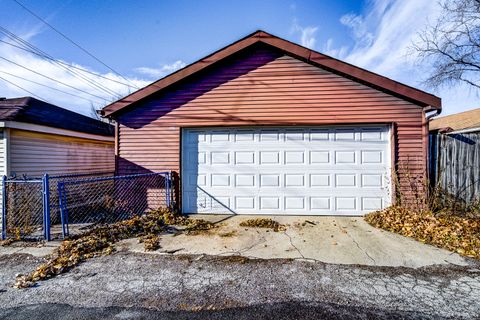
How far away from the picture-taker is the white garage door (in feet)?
22.5

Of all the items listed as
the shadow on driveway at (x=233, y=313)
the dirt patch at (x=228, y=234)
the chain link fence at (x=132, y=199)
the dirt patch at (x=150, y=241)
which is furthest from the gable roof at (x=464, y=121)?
the dirt patch at (x=150, y=241)

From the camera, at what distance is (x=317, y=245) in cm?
480

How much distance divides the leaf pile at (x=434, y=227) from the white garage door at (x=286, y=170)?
52cm

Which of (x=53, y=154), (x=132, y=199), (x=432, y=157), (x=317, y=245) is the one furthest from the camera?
(x=53, y=154)

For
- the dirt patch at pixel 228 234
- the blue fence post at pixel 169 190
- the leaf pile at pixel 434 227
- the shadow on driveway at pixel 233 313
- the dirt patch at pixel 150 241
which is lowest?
the shadow on driveway at pixel 233 313

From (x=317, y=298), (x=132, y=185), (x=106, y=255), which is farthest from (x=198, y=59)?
(x=317, y=298)

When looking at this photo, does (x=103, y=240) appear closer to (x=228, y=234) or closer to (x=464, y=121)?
→ (x=228, y=234)

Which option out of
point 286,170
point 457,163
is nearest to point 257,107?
point 286,170

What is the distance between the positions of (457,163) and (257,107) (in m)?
5.25

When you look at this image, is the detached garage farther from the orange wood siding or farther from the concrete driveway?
the concrete driveway

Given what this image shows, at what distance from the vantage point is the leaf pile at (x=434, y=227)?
182 inches

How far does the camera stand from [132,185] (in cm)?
736

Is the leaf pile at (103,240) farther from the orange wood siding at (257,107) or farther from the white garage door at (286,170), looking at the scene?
the orange wood siding at (257,107)

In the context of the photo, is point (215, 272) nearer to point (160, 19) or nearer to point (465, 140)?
point (465, 140)
